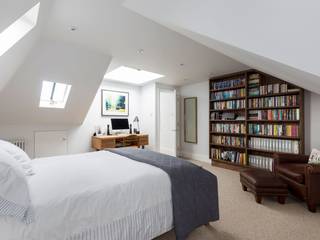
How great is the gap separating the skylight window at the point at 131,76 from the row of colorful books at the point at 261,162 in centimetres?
296

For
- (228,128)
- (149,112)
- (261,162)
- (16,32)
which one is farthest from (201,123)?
(16,32)

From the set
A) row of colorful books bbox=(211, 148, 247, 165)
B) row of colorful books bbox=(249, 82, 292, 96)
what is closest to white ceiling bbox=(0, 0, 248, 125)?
row of colorful books bbox=(249, 82, 292, 96)

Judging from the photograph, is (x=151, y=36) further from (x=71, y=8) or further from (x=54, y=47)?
(x=54, y=47)

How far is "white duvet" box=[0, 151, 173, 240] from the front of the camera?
112cm

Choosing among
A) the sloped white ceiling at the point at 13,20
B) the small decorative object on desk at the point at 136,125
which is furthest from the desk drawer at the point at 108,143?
the sloped white ceiling at the point at 13,20

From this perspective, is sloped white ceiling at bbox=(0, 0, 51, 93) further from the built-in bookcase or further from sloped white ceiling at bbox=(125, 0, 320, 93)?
the built-in bookcase

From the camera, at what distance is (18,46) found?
2096mm

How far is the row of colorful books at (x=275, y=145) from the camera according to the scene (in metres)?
3.29

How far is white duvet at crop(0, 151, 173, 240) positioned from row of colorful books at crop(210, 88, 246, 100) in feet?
10.4

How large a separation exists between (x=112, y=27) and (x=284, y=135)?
3.61 metres

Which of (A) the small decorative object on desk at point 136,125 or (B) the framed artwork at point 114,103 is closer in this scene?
(B) the framed artwork at point 114,103

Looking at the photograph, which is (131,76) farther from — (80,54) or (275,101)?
(275,101)

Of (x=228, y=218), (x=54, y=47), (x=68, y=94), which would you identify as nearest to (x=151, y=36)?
(x=54, y=47)

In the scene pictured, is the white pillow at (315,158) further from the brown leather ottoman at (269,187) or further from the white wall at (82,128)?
the white wall at (82,128)
